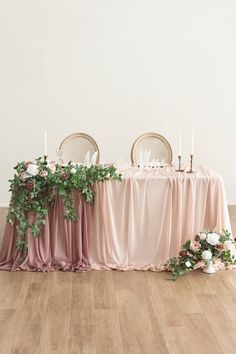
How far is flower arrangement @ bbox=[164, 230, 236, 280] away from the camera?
4211 millimetres

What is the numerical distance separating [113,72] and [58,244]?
2.78 m

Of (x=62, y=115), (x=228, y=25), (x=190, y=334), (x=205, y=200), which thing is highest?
(x=228, y=25)

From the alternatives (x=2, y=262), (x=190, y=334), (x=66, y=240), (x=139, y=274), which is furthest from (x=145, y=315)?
(x=2, y=262)

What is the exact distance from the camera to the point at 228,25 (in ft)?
21.2

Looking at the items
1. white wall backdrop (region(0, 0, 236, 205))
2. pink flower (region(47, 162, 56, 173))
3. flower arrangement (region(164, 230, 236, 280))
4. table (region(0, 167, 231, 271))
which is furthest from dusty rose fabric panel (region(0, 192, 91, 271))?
white wall backdrop (region(0, 0, 236, 205))

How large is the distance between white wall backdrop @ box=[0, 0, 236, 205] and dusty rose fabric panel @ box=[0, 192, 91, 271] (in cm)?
231

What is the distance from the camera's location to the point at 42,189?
Answer: 4.26 m

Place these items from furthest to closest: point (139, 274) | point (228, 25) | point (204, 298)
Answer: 1. point (228, 25)
2. point (139, 274)
3. point (204, 298)

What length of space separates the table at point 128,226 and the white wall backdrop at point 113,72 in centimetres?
225

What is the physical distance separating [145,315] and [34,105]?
3.64 m

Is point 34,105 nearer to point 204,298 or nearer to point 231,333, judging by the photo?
point 204,298

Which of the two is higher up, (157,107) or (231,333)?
(157,107)

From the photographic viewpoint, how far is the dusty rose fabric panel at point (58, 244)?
4.30m

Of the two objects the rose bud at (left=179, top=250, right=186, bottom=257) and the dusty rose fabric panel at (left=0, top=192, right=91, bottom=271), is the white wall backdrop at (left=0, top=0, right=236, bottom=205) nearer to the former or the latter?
the dusty rose fabric panel at (left=0, top=192, right=91, bottom=271)
